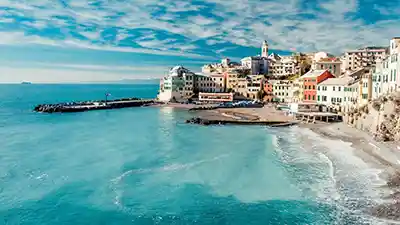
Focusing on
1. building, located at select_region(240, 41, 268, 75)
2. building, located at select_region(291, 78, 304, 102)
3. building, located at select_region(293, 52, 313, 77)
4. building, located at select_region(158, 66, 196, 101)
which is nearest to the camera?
building, located at select_region(291, 78, 304, 102)

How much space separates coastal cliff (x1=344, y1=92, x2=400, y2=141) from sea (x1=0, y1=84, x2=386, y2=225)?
4.99 meters

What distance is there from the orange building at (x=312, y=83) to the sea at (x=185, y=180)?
29.4 meters

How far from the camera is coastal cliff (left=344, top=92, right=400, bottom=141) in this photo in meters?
41.8

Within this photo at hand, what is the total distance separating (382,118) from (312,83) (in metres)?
34.3

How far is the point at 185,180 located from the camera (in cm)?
2981

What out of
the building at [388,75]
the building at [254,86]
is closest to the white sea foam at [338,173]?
the building at [388,75]

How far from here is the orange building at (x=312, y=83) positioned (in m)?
78.1

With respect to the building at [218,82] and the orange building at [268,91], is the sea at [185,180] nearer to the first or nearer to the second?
the orange building at [268,91]

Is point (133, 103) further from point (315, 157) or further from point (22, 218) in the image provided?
point (22, 218)

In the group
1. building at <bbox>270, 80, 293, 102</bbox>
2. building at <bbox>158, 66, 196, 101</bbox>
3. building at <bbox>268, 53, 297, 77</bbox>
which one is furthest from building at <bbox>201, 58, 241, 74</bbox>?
building at <bbox>270, 80, 293, 102</bbox>

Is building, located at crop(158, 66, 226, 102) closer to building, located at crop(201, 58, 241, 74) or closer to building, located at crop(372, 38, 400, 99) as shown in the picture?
building, located at crop(201, 58, 241, 74)

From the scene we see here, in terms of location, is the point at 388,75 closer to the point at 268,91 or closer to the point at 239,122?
the point at 239,122

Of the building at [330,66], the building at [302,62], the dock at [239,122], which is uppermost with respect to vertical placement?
the building at [302,62]

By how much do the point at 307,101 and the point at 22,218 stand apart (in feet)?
223
